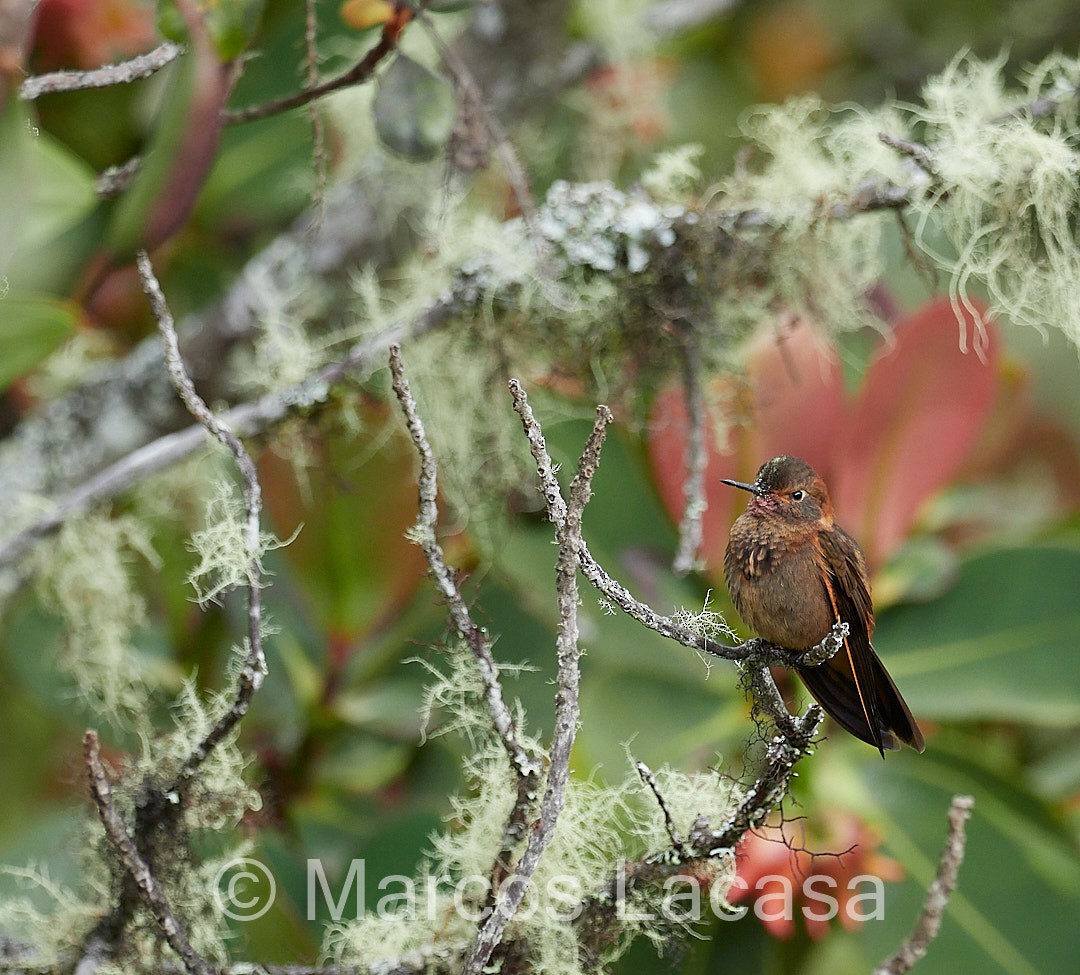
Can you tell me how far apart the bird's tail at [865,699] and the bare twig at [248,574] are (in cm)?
33

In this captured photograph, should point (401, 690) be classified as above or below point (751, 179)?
below

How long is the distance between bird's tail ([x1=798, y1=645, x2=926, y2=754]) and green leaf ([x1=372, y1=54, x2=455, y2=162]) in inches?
21.7

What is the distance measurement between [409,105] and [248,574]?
1.48 ft

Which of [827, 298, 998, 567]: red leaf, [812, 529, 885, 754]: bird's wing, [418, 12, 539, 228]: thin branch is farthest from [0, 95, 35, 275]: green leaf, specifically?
[827, 298, 998, 567]: red leaf

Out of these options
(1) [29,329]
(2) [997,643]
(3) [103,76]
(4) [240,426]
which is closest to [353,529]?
(4) [240,426]

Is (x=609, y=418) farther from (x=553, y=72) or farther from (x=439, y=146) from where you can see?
(x=553, y=72)

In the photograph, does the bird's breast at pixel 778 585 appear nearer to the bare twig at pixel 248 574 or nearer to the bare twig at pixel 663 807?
the bare twig at pixel 663 807

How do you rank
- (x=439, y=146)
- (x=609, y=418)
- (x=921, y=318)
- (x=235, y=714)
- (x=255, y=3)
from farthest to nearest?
(x=921, y=318) → (x=439, y=146) → (x=255, y=3) → (x=235, y=714) → (x=609, y=418)

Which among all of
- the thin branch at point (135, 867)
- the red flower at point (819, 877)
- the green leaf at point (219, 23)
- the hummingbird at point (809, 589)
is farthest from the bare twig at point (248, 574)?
the red flower at point (819, 877)

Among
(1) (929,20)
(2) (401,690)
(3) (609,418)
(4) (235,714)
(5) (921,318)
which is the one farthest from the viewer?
(1) (929,20)

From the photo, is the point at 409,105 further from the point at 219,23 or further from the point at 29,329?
the point at 29,329

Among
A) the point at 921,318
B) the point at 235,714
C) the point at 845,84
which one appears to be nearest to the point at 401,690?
the point at 235,714

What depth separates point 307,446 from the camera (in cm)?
113

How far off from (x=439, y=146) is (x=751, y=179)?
1.04 feet
